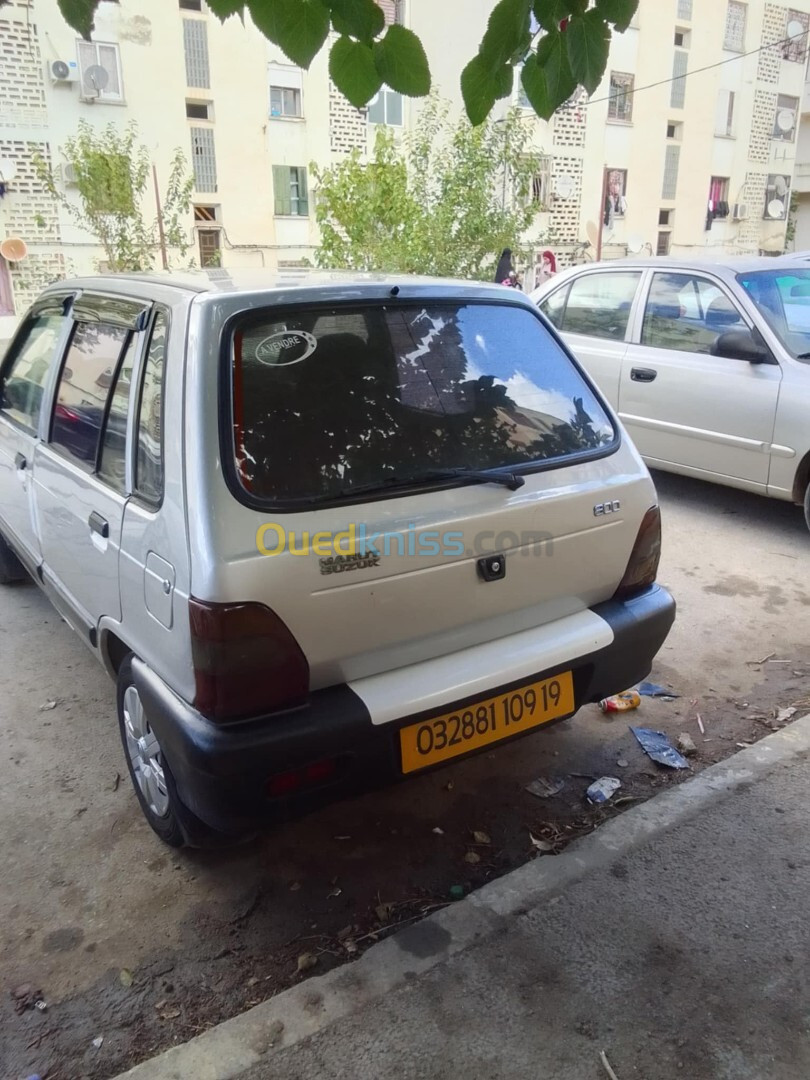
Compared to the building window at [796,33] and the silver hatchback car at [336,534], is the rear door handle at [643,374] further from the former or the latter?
the building window at [796,33]

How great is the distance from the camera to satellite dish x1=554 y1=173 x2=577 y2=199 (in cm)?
2842

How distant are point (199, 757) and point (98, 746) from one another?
150 cm

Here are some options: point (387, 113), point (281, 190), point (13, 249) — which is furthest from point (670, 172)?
point (13, 249)

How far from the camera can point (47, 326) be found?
3.55m

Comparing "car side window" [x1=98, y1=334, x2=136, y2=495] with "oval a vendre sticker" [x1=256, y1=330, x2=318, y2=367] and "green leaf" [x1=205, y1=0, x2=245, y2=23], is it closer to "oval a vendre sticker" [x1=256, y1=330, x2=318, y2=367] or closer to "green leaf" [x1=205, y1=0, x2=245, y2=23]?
"oval a vendre sticker" [x1=256, y1=330, x2=318, y2=367]

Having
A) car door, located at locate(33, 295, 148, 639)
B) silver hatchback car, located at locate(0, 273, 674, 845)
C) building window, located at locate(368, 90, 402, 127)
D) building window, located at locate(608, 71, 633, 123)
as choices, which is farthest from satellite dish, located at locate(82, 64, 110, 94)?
silver hatchback car, located at locate(0, 273, 674, 845)

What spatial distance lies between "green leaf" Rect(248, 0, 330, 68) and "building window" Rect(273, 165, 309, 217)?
24.3m

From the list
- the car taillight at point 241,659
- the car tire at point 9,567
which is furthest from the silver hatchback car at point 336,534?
the car tire at point 9,567

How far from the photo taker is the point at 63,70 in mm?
20328

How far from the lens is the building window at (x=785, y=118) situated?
1328 inches

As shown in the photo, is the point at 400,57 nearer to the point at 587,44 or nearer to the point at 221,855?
the point at 587,44

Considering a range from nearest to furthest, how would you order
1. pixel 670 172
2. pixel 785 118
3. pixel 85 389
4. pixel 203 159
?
pixel 85 389 < pixel 203 159 < pixel 670 172 < pixel 785 118

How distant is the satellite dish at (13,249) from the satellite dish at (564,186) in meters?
17.4

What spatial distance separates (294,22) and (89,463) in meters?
1.64
